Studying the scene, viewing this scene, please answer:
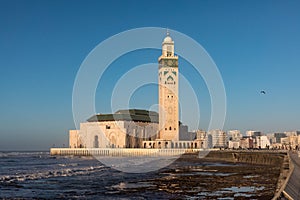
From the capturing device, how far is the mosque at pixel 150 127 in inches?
6038

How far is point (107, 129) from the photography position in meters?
165

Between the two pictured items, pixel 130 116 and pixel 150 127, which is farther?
pixel 150 127

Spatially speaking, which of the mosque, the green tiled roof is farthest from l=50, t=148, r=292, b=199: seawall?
the green tiled roof

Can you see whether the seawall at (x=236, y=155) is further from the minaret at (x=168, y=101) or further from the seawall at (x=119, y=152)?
the minaret at (x=168, y=101)

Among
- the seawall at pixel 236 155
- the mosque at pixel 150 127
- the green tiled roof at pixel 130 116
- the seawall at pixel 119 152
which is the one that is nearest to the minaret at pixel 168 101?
the mosque at pixel 150 127

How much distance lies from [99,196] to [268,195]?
1164cm

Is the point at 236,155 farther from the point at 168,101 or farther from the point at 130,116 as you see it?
the point at 130,116

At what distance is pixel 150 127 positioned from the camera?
172 metres

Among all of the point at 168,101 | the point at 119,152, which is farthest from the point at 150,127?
the point at 119,152

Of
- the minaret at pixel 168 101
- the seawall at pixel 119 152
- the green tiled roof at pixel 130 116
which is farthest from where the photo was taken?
the green tiled roof at pixel 130 116

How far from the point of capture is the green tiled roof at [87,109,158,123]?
16775 cm

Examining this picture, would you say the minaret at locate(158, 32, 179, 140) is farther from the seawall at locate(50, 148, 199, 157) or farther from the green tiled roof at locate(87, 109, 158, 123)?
the green tiled roof at locate(87, 109, 158, 123)

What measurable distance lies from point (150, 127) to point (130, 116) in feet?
32.1

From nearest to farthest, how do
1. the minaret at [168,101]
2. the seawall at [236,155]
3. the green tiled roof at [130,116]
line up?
the seawall at [236,155] → the minaret at [168,101] → the green tiled roof at [130,116]
